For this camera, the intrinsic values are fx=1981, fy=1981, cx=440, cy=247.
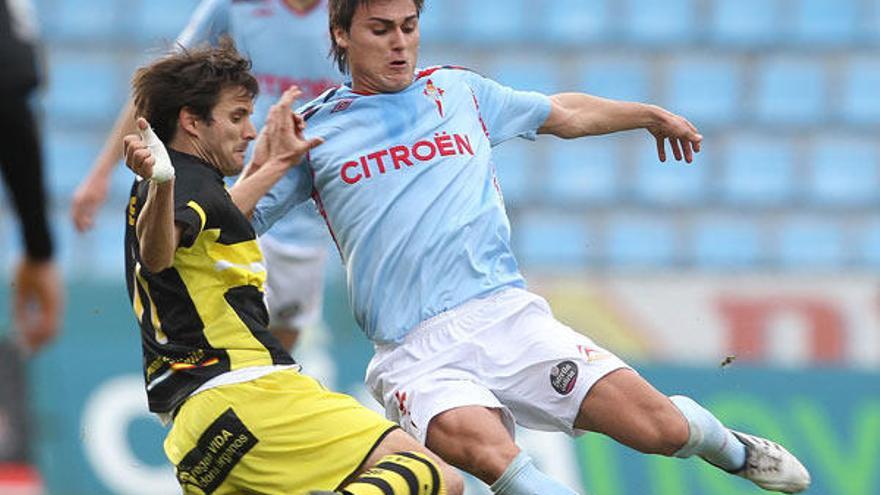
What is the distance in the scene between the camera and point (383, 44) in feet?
19.1

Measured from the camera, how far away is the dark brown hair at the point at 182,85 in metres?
5.31

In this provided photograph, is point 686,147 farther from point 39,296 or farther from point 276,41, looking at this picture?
point 39,296

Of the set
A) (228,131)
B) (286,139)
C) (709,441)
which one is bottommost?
(709,441)

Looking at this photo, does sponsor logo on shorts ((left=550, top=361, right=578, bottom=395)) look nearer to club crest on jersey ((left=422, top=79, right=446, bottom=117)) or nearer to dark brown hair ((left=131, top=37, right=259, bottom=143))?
club crest on jersey ((left=422, top=79, right=446, bottom=117))

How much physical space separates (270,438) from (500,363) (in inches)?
32.9

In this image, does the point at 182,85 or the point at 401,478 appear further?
the point at 182,85

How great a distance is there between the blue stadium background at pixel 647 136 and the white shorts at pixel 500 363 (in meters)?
6.46

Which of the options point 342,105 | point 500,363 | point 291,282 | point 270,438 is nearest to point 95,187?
point 291,282

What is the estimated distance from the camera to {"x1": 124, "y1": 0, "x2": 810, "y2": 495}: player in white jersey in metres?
5.77

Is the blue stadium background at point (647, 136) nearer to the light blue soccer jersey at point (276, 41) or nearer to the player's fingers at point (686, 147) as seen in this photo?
the light blue soccer jersey at point (276, 41)

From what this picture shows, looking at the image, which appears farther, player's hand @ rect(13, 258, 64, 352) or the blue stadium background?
the blue stadium background

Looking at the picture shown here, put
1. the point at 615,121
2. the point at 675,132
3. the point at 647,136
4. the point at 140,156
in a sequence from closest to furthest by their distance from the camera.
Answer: the point at 140,156 → the point at 675,132 → the point at 615,121 → the point at 647,136

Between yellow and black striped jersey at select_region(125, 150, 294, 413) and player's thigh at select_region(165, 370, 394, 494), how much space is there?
0.07 meters

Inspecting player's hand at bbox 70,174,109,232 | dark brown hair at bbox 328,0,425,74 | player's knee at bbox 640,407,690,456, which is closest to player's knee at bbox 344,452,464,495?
player's knee at bbox 640,407,690,456
